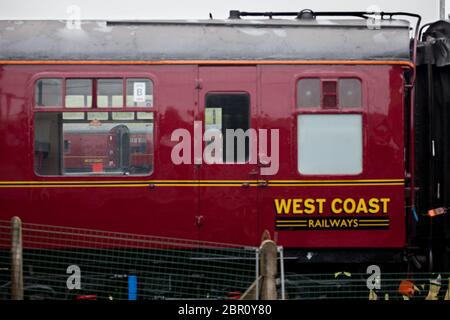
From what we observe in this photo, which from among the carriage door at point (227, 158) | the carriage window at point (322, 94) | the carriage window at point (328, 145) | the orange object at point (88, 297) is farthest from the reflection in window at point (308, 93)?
the orange object at point (88, 297)

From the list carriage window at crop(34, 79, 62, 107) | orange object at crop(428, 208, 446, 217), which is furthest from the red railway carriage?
orange object at crop(428, 208, 446, 217)

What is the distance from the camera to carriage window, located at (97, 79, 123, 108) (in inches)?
340

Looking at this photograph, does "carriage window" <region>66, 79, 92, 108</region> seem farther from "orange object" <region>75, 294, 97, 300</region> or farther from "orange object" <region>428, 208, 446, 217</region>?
"orange object" <region>428, 208, 446, 217</region>

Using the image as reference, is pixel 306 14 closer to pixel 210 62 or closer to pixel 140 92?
pixel 210 62

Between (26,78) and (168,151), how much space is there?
1917 millimetres

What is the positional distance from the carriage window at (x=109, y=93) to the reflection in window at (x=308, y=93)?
216cm

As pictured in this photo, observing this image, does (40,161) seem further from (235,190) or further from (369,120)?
(369,120)

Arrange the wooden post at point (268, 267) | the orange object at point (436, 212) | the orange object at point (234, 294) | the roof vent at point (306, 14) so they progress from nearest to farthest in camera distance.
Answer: the wooden post at point (268, 267) < the orange object at point (234, 294) < the orange object at point (436, 212) < the roof vent at point (306, 14)

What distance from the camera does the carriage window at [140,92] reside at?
870 centimetres

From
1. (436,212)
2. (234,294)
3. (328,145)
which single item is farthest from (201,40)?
(436,212)

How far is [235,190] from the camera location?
28.6ft

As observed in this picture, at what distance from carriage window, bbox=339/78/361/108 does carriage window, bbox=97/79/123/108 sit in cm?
267

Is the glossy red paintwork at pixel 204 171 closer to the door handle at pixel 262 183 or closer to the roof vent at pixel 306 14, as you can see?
the door handle at pixel 262 183
